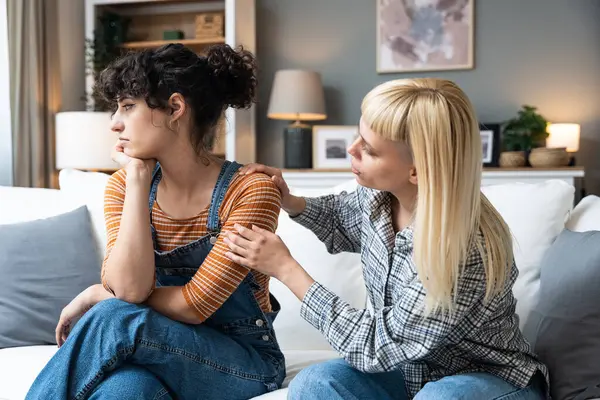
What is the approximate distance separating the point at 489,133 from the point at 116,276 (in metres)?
3.33

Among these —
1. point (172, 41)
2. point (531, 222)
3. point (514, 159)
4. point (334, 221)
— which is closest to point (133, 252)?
point (334, 221)

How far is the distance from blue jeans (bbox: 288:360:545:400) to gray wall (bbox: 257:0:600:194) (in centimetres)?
339

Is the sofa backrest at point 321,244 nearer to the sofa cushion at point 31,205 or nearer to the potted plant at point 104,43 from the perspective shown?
the sofa cushion at point 31,205

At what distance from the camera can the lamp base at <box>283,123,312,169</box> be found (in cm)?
440

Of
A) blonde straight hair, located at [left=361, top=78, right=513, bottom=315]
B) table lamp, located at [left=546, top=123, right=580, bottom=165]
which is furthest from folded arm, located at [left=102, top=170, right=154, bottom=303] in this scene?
table lamp, located at [left=546, top=123, right=580, bottom=165]

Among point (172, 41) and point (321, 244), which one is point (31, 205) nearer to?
point (321, 244)

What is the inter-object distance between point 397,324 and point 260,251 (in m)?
0.29

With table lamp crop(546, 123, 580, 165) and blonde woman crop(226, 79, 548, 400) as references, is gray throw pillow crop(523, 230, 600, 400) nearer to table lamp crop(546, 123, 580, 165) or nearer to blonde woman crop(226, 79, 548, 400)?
blonde woman crop(226, 79, 548, 400)

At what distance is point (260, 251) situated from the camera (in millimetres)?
1344

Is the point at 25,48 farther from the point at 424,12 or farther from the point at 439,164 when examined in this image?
the point at 439,164

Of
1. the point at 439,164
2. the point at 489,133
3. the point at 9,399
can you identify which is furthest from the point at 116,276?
the point at 489,133

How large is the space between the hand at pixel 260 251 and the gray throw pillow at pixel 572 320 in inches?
25.0

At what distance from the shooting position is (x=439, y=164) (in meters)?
1.24

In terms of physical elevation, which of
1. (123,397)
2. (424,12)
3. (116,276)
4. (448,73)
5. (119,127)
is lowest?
(123,397)
